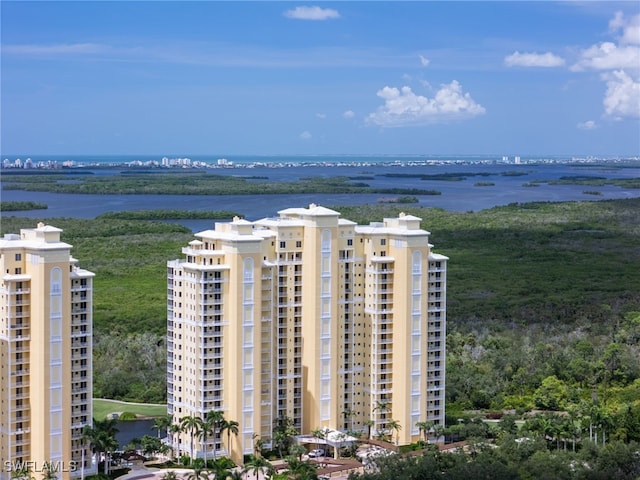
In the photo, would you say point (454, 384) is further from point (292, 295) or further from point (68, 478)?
point (68, 478)

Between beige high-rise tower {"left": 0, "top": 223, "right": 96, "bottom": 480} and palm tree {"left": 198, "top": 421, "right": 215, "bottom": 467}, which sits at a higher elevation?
beige high-rise tower {"left": 0, "top": 223, "right": 96, "bottom": 480}

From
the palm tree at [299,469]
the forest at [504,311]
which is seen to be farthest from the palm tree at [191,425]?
the forest at [504,311]

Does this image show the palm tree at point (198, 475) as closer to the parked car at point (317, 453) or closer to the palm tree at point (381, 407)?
the parked car at point (317, 453)

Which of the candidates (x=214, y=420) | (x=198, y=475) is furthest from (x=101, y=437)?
(x=214, y=420)

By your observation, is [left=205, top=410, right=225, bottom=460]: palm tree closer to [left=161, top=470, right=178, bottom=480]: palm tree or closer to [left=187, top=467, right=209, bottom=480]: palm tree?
[left=161, top=470, right=178, bottom=480]: palm tree

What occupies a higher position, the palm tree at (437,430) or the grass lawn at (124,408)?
the palm tree at (437,430)

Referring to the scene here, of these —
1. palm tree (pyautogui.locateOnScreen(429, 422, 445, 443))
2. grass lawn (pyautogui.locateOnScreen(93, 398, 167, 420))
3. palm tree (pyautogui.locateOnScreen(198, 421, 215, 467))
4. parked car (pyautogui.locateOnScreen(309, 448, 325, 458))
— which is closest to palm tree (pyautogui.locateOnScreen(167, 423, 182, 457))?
palm tree (pyautogui.locateOnScreen(198, 421, 215, 467))

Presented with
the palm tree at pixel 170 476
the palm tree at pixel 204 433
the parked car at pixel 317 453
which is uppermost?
the palm tree at pixel 204 433

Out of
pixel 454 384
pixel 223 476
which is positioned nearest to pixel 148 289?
pixel 454 384
